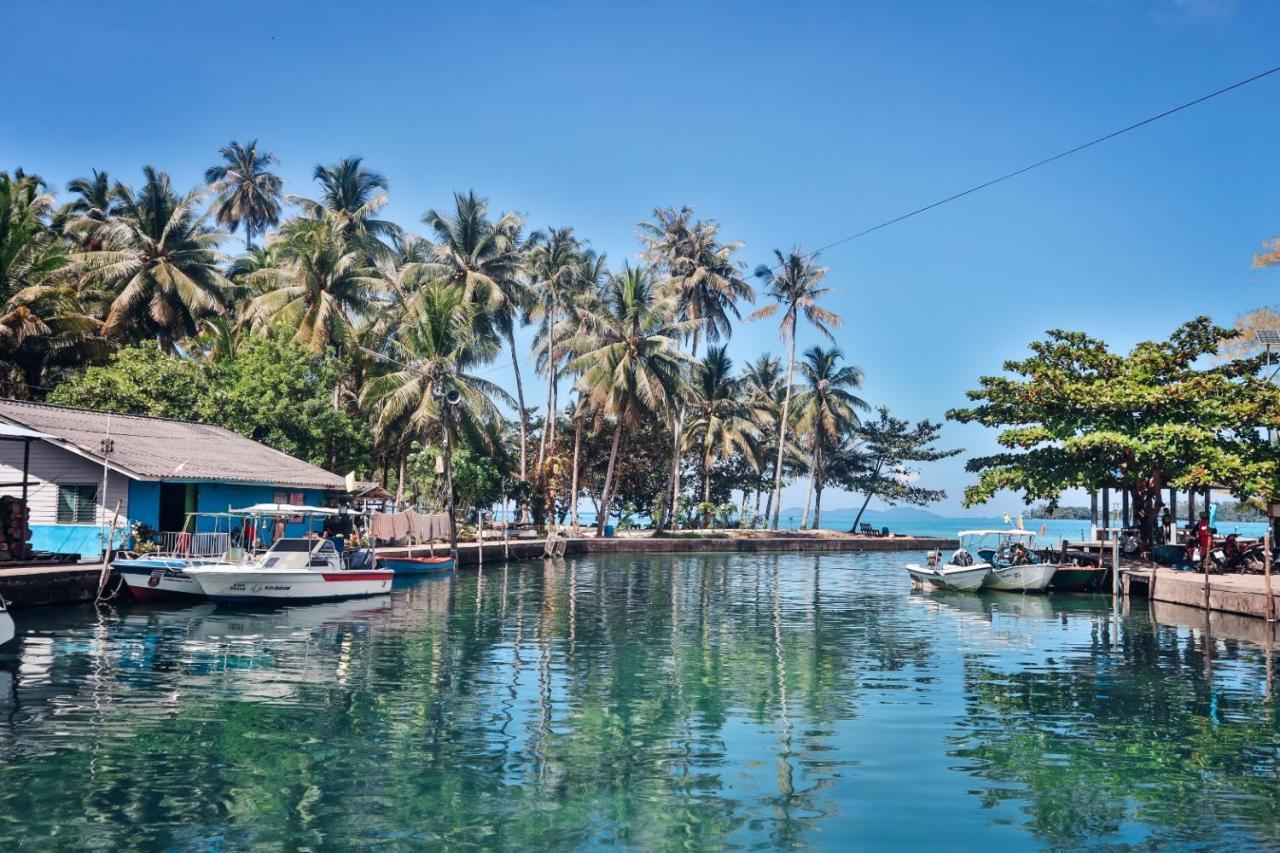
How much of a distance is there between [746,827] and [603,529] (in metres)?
53.0

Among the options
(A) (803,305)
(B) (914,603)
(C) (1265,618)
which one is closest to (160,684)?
(B) (914,603)

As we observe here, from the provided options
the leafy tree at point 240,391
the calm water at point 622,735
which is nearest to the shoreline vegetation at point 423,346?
the leafy tree at point 240,391

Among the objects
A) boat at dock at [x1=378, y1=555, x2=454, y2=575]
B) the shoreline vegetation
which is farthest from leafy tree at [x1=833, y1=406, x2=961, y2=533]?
boat at dock at [x1=378, y1=555, x2=454, y2=575]

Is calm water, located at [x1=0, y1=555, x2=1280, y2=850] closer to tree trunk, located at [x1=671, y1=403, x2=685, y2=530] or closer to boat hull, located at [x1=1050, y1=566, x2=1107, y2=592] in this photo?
boat hull, located at [x1=1050, y1=566, x2=1107, y2=592]

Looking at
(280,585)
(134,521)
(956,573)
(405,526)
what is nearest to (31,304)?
(134,521)

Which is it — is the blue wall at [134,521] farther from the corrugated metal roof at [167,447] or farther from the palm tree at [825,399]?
the palm tree at [825,399]

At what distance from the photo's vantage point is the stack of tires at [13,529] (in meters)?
28.7

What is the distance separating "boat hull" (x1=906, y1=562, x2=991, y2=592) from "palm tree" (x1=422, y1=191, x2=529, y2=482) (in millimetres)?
28479

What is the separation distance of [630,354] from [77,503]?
31284mm

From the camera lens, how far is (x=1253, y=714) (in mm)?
16391

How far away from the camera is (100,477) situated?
31.4m

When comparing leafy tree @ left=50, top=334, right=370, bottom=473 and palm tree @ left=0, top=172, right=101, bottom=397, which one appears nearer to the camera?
palm tree @ left=0, top=172, right=101, bottom=397

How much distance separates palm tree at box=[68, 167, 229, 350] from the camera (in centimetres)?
4950

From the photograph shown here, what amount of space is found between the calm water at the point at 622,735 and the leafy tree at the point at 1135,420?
8.85m
